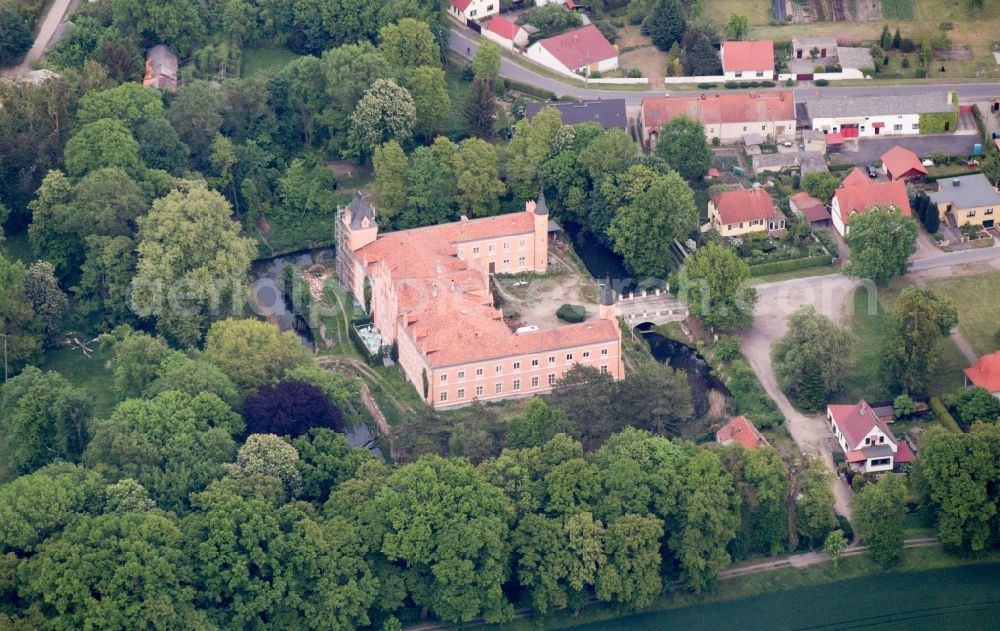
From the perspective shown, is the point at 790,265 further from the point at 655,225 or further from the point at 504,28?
the point at 504,28

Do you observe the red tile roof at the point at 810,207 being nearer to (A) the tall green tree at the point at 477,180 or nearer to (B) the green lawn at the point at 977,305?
(B) the green lawn at the point at 977,305

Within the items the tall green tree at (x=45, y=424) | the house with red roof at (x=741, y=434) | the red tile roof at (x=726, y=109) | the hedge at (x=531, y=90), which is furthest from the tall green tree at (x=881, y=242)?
the tall green tree at (x=45, y=424)

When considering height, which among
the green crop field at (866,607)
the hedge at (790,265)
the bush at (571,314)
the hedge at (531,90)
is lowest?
the green crop field at (866,607)

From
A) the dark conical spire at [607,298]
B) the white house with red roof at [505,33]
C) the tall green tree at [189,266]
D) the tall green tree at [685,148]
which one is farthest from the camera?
the white house with red roof at [505,33]

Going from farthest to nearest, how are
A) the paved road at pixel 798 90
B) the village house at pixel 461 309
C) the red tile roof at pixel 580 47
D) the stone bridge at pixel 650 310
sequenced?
the red tile roof at pixel 580 47, the paved road at pixel 798 90, the stone bridge at pixel 650 310, the village house at pixel 461 309

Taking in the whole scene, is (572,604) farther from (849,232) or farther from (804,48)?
(804,48)
